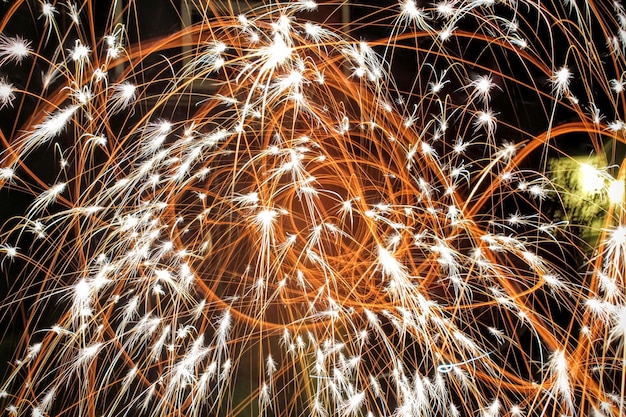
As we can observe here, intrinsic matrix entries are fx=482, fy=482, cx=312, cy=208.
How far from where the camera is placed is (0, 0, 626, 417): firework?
3.49 ft

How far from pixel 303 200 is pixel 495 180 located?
17.4 inches

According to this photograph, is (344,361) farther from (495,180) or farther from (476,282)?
(495,180)

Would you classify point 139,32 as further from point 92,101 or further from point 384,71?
point 384,71

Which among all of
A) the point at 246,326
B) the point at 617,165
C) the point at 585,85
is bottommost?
the point at 246,326

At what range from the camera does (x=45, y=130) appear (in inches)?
42.3

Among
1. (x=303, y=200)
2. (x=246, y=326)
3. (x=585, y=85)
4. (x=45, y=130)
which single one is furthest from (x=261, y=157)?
(x=585, y=85)

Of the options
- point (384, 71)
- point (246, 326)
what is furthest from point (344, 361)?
point (384, 71)

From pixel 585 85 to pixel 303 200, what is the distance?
0.71 m

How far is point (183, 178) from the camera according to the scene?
3.51ft

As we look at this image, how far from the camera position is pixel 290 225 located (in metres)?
1.07

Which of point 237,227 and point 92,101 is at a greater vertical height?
point 92,101

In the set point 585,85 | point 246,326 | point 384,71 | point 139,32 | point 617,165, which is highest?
point 139,32

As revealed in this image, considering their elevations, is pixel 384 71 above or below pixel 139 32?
below

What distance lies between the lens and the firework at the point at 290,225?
1.06 meters
